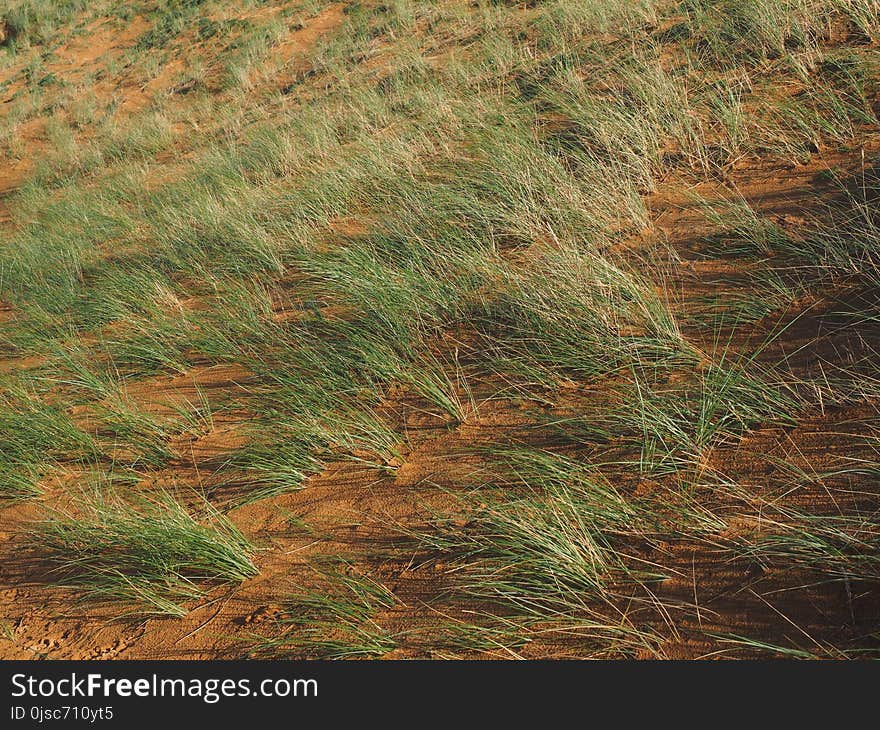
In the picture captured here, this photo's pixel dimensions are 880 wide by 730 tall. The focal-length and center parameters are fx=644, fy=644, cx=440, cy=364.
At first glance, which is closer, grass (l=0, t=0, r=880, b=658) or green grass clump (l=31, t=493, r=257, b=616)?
grass (l=0, t=0, r=880, b=658)

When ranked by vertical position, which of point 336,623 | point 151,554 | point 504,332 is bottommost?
point 336,623

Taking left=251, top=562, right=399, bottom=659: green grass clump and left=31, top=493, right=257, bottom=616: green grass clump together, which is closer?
left=251, top=562, right=399, bottom=659: green grass clump

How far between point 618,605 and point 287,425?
173 centimetres

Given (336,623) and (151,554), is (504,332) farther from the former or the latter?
(151,554)

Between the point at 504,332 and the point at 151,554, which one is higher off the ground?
the point at 151,554

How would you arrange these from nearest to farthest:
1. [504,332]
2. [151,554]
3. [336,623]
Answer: [336,623], [151,554], [504,332]

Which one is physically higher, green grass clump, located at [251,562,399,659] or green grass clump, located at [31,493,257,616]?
green grass clump, located at [31,493,257,616]

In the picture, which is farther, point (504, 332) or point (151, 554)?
point (504, 332)

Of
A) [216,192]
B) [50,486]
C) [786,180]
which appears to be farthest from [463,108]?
[50,486]

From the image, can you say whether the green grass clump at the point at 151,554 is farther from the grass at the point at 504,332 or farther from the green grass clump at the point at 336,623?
the green grass clump at the point at 336,623

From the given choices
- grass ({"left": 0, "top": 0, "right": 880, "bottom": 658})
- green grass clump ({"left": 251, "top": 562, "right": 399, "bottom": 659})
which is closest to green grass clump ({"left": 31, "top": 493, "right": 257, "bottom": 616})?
grass ({"left": 0, "top": 0, "right": 880, "bottom": 658})

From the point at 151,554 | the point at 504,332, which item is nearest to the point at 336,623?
the point at 151,554

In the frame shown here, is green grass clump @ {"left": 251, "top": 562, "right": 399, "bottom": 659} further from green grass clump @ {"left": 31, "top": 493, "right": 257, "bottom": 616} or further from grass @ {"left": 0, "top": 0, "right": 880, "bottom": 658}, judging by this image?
green grass clump @ {"left": 31, "top": 493, "right": 257, "bottom": 616}

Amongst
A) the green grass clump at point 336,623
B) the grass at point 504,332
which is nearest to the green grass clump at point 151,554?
the grass at point 504,332
